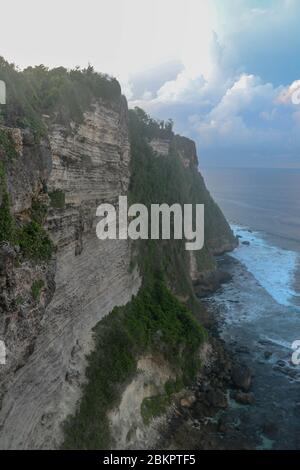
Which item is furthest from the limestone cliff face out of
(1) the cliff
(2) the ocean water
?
(2) the ocean water

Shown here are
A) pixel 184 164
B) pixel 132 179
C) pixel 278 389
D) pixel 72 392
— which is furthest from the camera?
pixel 184 164

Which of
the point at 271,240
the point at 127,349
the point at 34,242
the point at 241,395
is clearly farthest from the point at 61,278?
the point at 271,240

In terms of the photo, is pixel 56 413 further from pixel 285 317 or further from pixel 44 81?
pixel 285 317

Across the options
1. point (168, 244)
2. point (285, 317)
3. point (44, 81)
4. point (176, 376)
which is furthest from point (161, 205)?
point (44, 81)
